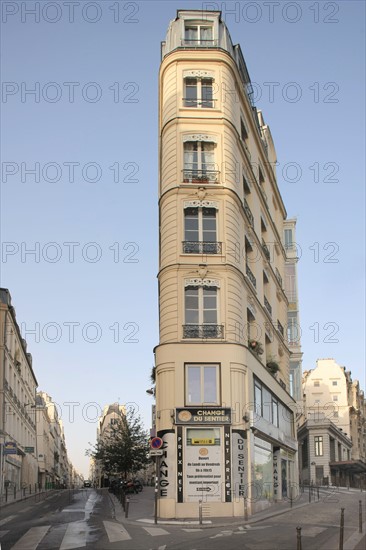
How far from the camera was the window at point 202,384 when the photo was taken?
2789 cm

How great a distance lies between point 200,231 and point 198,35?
424 inches

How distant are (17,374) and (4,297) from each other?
10165 mm

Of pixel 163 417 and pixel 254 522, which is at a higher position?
pixel 163 417

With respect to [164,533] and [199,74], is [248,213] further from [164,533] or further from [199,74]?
[164,533]

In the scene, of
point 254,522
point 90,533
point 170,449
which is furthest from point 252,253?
point 90,533

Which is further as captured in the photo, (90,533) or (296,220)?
(296,220)

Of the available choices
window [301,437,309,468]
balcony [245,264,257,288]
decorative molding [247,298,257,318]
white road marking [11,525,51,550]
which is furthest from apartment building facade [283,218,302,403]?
window [301,437,309,468]

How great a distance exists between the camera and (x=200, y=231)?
1207 inches

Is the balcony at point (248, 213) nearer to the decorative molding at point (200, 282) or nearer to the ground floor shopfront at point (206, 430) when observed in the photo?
the decorative molding at point (200, 282)

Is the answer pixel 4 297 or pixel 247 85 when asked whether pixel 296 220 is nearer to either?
pixel 247 85

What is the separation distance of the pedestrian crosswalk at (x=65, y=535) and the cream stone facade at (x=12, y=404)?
2761 cm

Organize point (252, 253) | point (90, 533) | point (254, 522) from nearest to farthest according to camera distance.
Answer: point (90, 533) → point (254, 522) → point (252, 253)

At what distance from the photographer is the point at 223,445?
1078 inches

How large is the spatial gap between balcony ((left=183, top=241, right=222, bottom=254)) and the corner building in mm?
48
